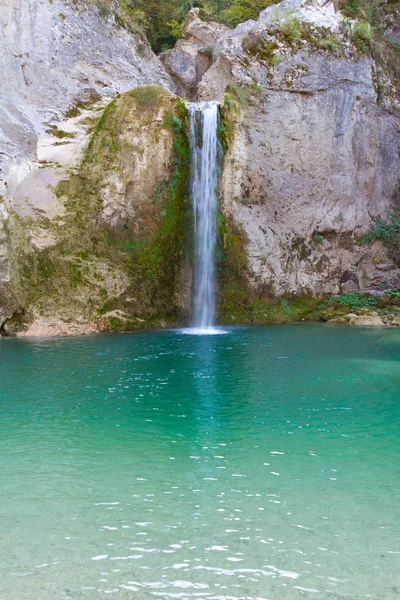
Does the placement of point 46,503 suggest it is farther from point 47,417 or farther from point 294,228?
point 294,228

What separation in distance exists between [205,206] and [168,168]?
1544mm

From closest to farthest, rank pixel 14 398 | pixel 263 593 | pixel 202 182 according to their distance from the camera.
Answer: pixel 263 593 → pixel 14 398 → pixel 202 182

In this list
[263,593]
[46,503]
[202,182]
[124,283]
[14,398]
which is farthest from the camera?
[202,182]

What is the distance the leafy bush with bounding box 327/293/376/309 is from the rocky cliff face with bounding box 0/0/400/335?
27.9 inches

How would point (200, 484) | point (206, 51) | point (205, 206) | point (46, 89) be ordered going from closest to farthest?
point (200, 484)
point (46, 89)
point (205, 206)
point (206, 51)

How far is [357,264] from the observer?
18703mm

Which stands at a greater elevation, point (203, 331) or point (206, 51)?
point (206, 51)

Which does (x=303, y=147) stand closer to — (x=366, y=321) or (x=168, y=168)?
(x=168, y=168)

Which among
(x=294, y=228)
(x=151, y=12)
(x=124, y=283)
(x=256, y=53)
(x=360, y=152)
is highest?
(x=151, y=12)

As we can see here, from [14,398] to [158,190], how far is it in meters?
9.62

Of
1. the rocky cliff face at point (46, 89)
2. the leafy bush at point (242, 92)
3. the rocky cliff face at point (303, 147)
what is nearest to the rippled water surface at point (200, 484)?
the rocky cliff face at point (46, 89)

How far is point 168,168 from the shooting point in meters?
16.0

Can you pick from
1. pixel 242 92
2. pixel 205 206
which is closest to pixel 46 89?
pixel 205 206

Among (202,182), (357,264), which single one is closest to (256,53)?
(202,182)
